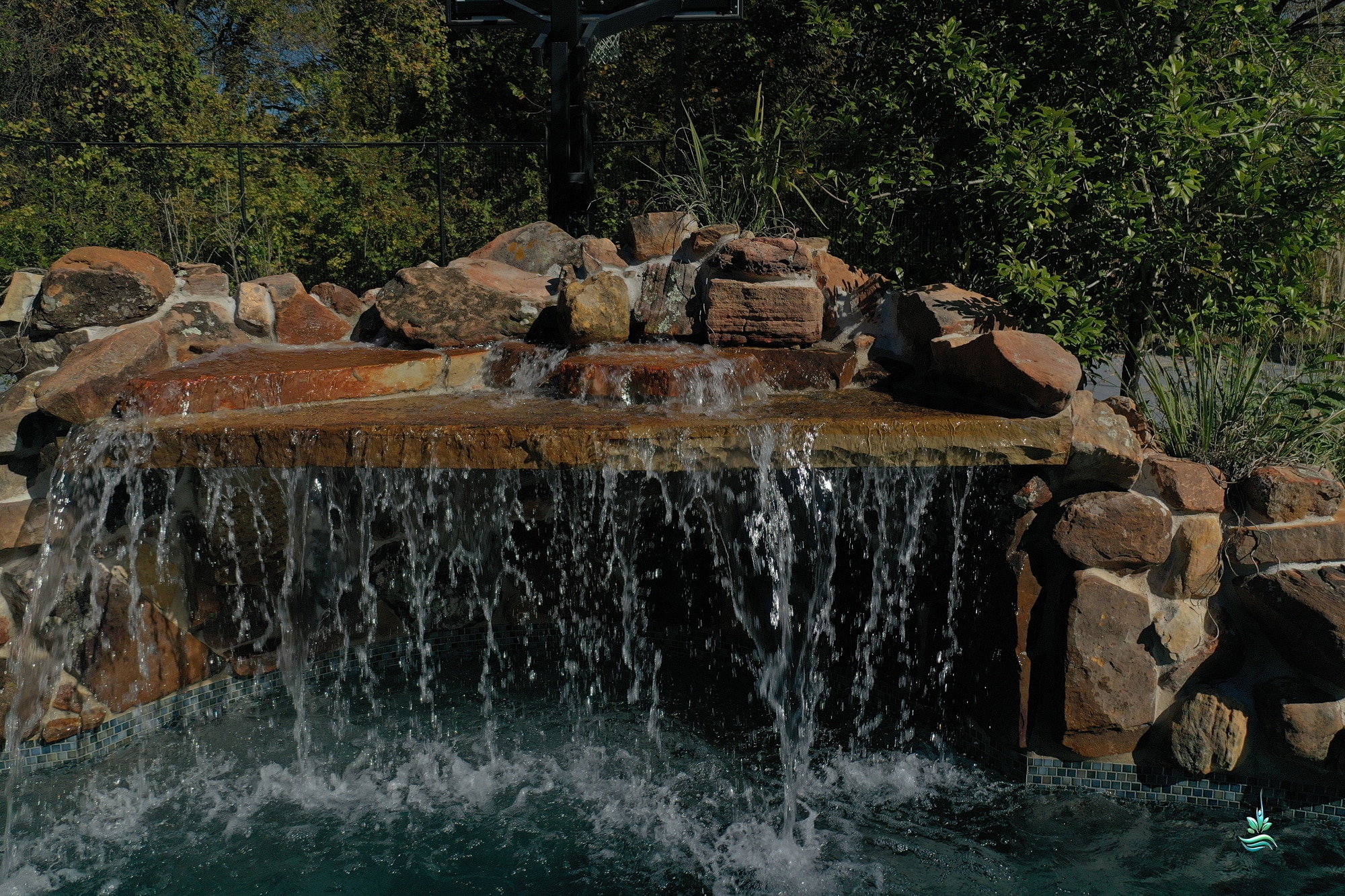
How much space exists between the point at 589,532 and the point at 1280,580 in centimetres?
284

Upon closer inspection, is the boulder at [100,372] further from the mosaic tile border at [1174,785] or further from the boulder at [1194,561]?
the boulder at [1194,561]

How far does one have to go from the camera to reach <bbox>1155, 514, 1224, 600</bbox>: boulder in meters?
3.24

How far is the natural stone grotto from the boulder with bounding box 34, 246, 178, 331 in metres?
0.02

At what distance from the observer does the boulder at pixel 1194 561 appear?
3240 mm

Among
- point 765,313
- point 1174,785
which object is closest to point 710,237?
point 765,313

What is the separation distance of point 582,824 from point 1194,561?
221cm

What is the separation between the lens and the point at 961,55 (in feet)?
15.1

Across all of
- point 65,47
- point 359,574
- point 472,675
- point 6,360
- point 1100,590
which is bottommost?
point 472,675

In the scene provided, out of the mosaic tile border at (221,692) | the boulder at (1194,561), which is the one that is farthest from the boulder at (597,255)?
the boulder at (1194,561)

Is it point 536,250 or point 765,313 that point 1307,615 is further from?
point 536,250

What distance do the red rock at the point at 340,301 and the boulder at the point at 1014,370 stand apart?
2.86m

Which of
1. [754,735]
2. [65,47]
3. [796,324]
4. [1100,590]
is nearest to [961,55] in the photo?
[796,324]

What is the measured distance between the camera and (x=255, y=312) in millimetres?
4578

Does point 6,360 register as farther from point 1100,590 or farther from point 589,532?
point 1100,590
